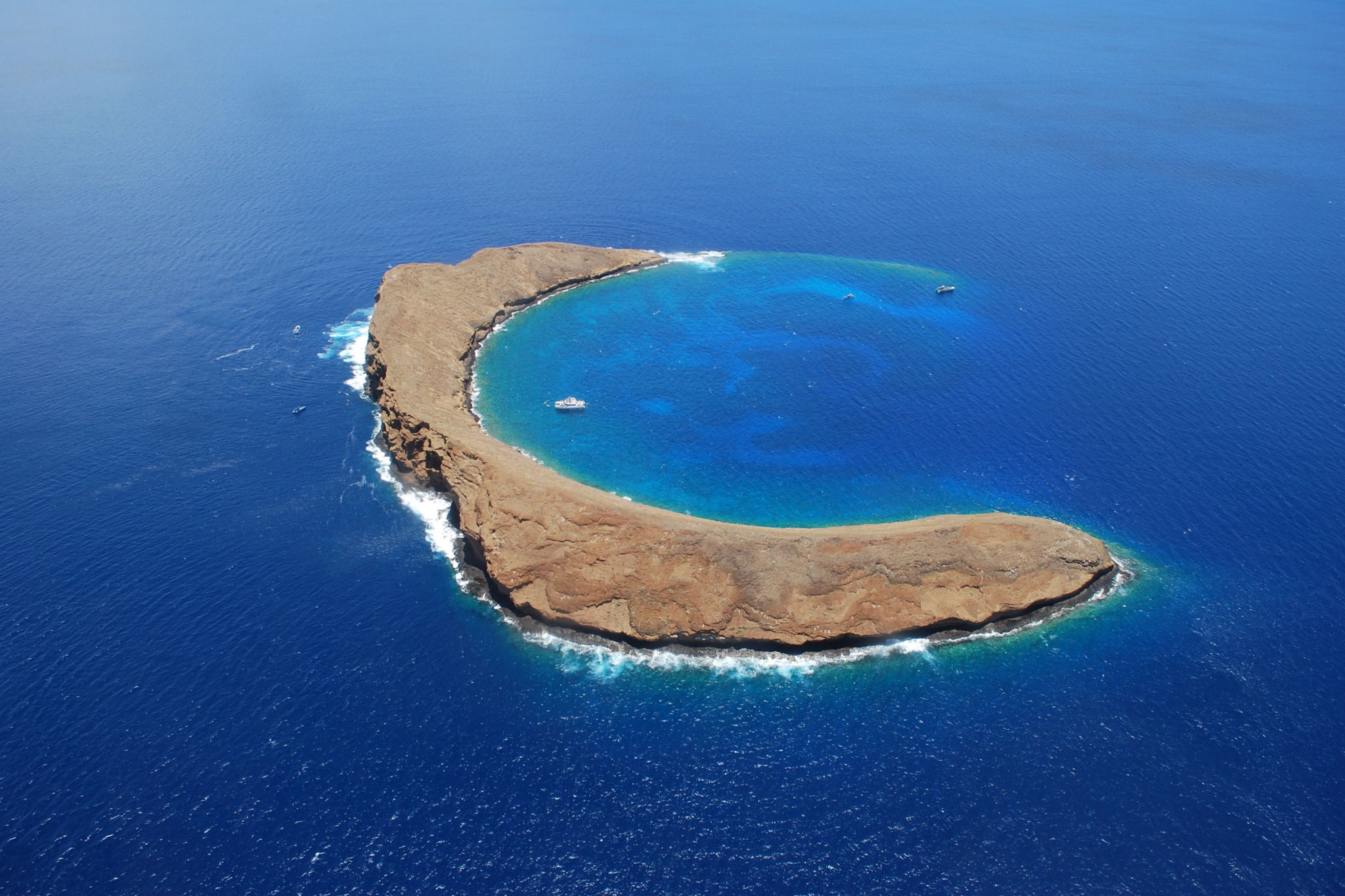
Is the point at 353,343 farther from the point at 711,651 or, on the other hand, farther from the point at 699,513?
the point at 711,651

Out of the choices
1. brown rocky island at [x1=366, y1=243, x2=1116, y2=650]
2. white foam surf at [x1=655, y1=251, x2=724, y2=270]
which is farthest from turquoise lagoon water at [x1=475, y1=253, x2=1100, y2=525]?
brown rocky island at [x1=366, y1=243, x2=1116, y2=650]

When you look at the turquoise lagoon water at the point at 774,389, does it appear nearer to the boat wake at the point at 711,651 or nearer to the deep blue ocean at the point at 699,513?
the deep blue ocean at the point at 699,513

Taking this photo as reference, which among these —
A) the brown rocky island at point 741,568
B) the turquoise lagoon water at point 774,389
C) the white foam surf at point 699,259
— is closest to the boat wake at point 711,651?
the brown rocky island at point 741,568

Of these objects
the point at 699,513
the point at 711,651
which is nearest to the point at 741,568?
the point at 711,651

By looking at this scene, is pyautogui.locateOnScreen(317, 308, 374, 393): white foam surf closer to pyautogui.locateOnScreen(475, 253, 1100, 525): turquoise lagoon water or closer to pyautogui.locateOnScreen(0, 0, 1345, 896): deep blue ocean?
pyautogui.locateOnScreen(0, 0, 1345, 896): deep blue ocean

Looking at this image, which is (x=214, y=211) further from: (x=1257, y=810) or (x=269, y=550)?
(x=1257, y=810)

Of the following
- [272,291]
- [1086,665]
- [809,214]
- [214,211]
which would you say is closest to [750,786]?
[1086,665]
